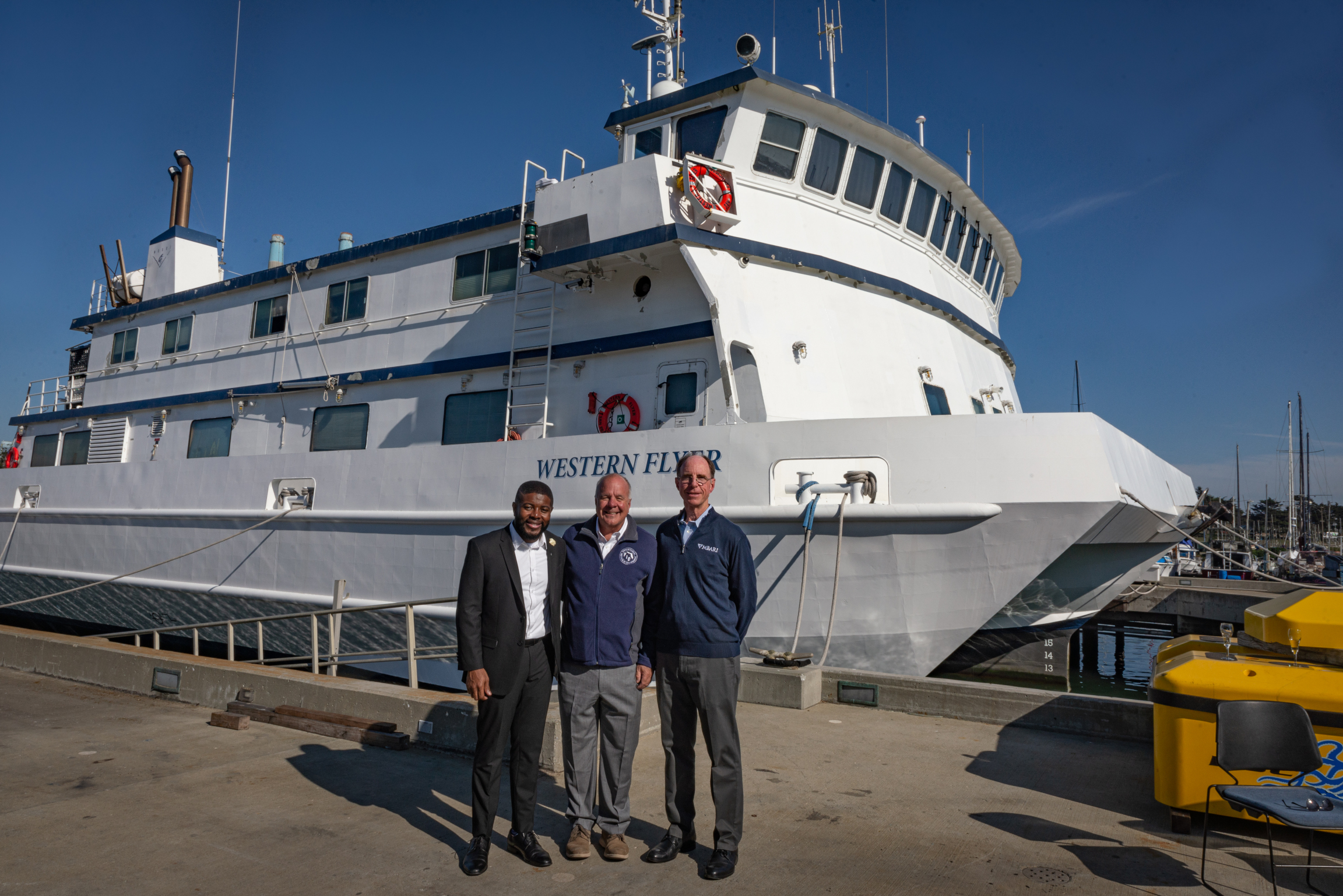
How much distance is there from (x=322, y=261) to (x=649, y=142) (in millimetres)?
5659

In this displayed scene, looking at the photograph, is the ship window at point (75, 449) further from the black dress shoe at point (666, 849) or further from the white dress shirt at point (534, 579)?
the black dress shoe at point (666, 849)

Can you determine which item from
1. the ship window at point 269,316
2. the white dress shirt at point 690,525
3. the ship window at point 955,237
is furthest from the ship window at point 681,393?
the ship window at point 269,316

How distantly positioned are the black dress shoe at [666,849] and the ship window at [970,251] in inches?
364

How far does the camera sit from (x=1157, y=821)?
384cm

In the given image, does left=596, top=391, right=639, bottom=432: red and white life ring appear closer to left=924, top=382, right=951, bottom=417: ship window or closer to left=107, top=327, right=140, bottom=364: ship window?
left=924, top=382, right=951, bottom=417: ship window

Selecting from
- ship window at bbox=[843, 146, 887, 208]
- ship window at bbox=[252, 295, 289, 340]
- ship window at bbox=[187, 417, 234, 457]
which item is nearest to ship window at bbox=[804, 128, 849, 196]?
ship window at bbox=[843, 146, 887, 208]

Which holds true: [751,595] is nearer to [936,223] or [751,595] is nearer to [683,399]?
[683,399]

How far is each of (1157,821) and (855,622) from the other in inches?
130

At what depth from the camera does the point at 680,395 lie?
853 centimetres

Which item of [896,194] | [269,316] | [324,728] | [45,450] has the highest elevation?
[896,194]

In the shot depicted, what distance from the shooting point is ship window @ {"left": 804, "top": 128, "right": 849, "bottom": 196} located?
9000 mm

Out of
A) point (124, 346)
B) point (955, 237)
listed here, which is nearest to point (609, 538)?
point (955, 237)

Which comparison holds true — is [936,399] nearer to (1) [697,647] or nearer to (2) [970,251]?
(2) [970,251]

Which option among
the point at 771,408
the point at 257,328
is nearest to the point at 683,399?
the point at 771,408
